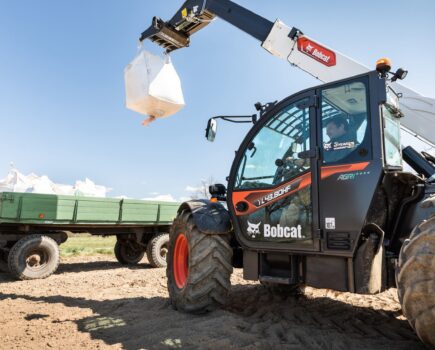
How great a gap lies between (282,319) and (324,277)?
0.92 meters

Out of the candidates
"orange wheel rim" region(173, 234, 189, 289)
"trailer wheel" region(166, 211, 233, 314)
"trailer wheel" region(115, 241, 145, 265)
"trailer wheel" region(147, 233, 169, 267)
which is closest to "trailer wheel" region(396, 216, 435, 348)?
"trailer wheel" region(166, 211, 233, 314)

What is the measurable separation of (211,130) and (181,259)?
6.02 ft

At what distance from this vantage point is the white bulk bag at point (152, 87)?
562cm

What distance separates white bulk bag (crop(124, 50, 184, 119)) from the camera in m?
5.62

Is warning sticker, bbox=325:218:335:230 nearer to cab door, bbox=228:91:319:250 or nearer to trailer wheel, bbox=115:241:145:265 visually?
cab door, bbox=228:91:319:250

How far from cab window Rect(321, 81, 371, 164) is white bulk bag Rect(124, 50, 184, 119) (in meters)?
2.71

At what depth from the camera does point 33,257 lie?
8023 millimetres

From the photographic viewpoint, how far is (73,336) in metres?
3.78

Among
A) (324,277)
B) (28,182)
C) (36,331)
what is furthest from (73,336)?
(28,182)

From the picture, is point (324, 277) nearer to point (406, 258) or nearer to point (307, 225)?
point (307, 225)

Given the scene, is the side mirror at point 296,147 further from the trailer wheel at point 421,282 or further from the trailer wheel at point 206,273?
the trailer wheel at point 421,282

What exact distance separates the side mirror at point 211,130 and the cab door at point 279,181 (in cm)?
42

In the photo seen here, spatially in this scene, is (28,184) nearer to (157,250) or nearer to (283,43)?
(157,250)

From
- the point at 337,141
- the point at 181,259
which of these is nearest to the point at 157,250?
the point at 181,259
